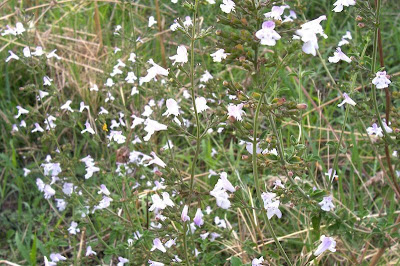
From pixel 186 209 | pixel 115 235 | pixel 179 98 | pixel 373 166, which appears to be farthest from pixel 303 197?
pixel 179 98

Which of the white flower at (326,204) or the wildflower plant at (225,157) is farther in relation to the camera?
the white flower at (326,204)

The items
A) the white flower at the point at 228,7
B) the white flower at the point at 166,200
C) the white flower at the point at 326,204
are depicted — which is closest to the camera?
the white flower at the point at 228,7

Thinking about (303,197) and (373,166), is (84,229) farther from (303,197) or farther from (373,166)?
(373,166)

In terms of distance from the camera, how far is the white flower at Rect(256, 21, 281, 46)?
1.23 meters

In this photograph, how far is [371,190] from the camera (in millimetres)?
2705

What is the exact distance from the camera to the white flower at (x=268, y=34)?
4.02 ft

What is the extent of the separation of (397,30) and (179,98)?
61.2 inches

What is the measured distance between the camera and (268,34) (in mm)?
1254

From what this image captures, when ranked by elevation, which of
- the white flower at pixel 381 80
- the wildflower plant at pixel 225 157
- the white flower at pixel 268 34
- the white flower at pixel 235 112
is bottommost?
the wildflower plant at pixel 225 157

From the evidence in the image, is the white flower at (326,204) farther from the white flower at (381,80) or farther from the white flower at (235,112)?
the white flower at (235,112)

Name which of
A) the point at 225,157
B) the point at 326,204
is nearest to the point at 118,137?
the point at 225,157

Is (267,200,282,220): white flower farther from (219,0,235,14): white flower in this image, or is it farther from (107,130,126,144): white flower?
(107,130,126,144): white flower

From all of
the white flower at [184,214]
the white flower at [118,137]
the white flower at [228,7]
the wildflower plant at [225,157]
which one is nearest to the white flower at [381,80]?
the wildflower plant at [225,157]

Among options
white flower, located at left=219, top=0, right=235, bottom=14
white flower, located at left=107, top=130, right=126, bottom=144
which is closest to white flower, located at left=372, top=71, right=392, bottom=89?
white flower, located at left=219, top=0, right=235, bottom=14
